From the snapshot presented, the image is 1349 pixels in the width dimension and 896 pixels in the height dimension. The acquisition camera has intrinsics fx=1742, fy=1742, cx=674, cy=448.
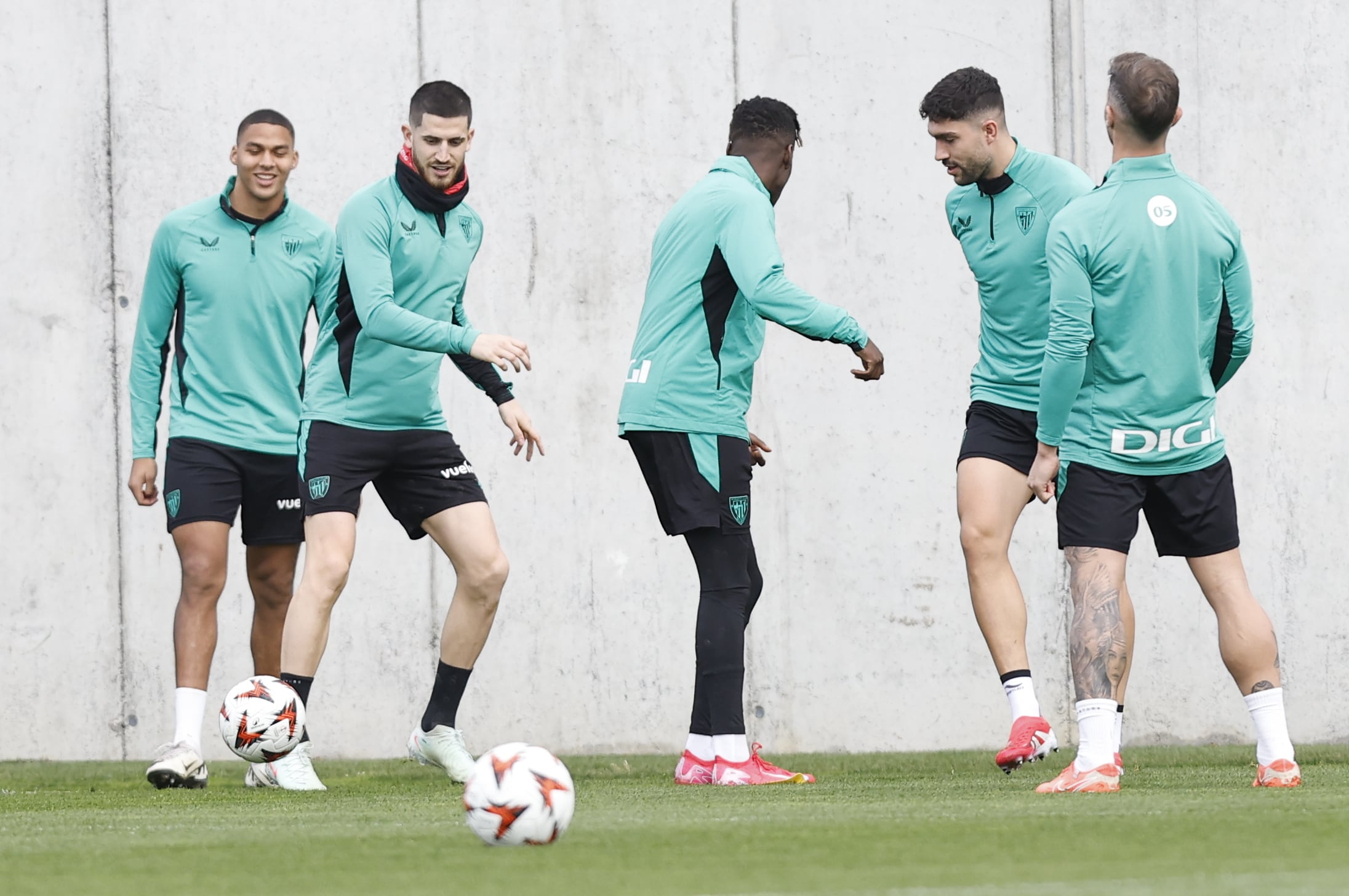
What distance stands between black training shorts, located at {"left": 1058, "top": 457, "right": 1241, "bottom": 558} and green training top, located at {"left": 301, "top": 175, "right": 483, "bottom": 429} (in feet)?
6.37

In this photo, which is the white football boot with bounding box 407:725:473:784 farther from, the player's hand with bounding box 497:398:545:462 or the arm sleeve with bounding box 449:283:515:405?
the arm sleeve with bounding box 449:283:515:405

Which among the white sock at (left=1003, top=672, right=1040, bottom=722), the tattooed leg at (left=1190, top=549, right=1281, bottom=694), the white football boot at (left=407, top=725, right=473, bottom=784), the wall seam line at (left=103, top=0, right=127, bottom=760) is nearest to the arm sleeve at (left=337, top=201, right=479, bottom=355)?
the white football boot at (left=407, top=725, right=473, bottom=784)

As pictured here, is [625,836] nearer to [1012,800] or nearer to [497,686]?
[1012,800]

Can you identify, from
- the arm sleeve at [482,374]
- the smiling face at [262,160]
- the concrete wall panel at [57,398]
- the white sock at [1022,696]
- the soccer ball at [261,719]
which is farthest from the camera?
the concrete wall panel at [57,398]

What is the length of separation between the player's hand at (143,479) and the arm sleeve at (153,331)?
0.02 meters

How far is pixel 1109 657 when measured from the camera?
4457 millimetres

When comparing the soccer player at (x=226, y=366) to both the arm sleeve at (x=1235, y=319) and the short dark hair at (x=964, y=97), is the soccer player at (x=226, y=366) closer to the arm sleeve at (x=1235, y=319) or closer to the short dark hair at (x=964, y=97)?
the short dark hair at (x=964, y=97)

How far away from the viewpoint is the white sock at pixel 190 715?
563cm

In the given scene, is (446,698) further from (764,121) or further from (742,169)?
(764,121)

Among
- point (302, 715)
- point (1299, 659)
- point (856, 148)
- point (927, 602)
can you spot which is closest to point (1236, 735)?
point (1299, 659)

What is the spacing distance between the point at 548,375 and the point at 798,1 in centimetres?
204

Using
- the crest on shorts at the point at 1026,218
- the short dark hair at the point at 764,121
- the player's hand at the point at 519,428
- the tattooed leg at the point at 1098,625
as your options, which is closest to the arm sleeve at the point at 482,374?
the player's hand at the point at 519,428

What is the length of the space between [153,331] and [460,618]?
4.83 feet

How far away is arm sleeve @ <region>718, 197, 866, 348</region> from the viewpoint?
16.8ft
